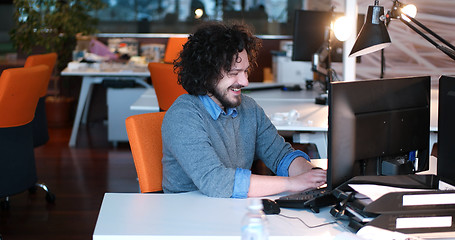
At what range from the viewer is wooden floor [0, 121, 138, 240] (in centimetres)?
360

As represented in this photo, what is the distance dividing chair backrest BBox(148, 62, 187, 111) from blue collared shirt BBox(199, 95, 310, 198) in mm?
1723

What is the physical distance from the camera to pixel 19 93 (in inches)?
134

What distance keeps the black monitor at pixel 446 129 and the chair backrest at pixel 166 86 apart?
2.34 m

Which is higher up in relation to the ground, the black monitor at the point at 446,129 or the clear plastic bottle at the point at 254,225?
the black monitor at the point at 446,129

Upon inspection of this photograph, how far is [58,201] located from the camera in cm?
415

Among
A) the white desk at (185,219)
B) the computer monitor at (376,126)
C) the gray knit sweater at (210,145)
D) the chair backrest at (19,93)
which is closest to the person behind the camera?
the white desk at (185,219)

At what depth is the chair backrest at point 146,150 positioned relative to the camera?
222 cm

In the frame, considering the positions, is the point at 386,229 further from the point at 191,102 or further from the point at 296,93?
the point at 296,93

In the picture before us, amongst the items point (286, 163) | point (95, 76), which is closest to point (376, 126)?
point (286, 163)

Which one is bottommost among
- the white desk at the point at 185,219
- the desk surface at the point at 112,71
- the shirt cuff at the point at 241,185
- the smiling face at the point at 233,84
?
the white desk at the point at 185,219

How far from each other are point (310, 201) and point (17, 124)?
86.2 inches

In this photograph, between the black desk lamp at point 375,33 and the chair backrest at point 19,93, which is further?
the chair backrest at point 19,93

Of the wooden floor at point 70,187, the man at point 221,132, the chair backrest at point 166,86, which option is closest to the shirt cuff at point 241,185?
the man at point 221,132

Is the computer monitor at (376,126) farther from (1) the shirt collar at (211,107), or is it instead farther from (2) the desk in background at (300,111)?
(2) the desk in background at (300,111)
